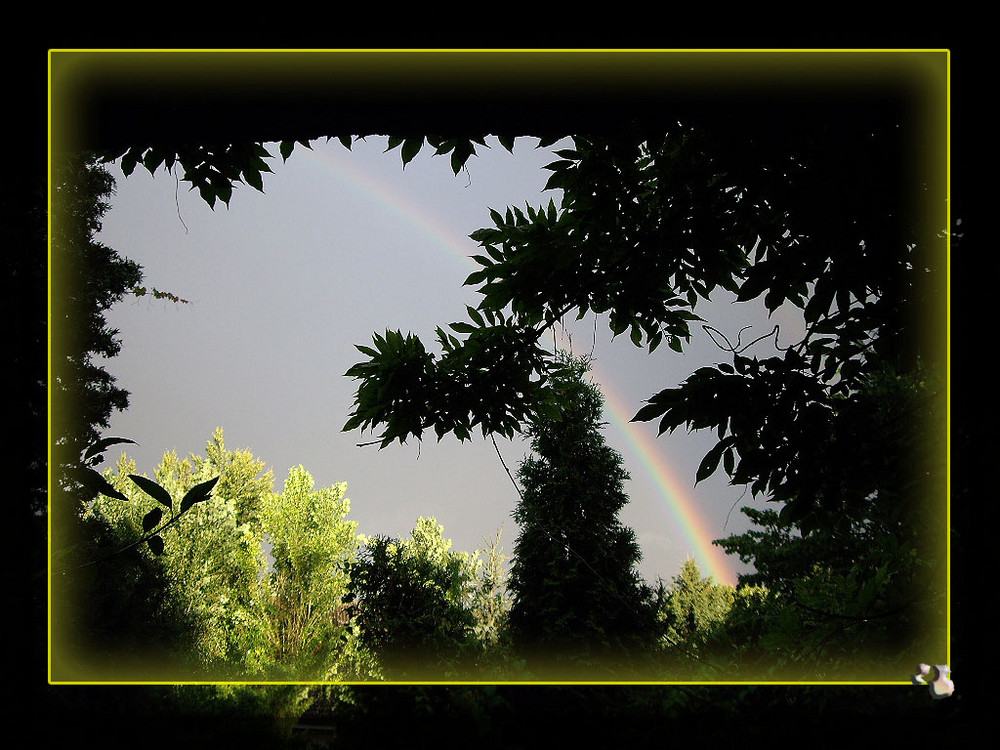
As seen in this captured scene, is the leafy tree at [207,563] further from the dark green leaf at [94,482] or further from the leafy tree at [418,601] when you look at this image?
the dark green leaf at [94,482]

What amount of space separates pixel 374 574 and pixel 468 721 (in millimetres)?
6486

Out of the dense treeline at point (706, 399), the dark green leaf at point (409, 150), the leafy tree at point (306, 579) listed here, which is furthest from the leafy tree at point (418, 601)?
the dark green leaf at point (409, 150)

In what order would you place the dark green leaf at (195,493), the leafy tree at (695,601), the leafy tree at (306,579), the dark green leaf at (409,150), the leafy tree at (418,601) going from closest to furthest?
the dark green leaf at (195,493)
the dark green leaf at (409,150)
the leafy tree at (306,579)
the leafy tree at (695,601)
the leafy tree at (418,601)

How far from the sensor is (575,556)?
11328 millimetres

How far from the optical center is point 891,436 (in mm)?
1898

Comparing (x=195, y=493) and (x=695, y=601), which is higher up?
(x=195, y=493)

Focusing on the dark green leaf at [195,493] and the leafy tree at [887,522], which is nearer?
the dark green leaf at [195,493]

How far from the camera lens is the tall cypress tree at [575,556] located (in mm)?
11984

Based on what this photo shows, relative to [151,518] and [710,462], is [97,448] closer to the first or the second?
[151,518]

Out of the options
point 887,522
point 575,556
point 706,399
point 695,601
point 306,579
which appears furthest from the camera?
point 575,556

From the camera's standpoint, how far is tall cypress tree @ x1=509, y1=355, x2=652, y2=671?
11984 millimetres

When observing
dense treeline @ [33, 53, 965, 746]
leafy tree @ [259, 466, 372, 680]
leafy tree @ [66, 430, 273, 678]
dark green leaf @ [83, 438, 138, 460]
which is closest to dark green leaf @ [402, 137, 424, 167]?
dense treeline @ [33, 53, 965, 746]

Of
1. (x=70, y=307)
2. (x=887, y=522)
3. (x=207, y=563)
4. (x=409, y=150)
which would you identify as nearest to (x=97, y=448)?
(x=70, y=307)
